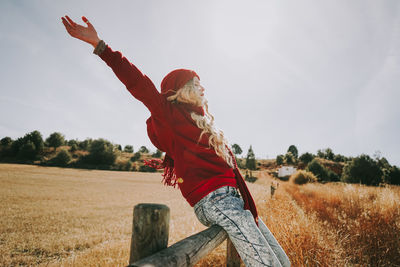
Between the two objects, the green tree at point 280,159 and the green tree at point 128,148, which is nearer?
the green tree at point 128,148

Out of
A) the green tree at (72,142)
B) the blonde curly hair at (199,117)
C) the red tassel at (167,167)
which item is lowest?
the red tassel at (167,167)

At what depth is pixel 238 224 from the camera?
1.22 m

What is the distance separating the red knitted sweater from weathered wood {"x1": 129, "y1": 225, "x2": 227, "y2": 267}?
26 cm

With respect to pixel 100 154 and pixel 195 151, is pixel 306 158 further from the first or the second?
pixel 195 151

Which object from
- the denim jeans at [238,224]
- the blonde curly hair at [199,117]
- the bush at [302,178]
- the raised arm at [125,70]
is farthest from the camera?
the bush at [302,178]

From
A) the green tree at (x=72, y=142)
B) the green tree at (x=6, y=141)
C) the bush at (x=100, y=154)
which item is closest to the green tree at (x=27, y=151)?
the green tree at (x=6, y=141)

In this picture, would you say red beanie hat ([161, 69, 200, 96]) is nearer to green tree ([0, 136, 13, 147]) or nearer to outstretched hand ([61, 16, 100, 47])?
outstretched hand ([61, 16, 100, 47])

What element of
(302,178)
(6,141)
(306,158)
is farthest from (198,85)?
(306,158)

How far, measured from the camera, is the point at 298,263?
2.48 metres

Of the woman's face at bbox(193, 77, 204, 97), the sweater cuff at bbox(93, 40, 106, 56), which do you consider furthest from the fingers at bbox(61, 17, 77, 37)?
the woman's face at bbox(193, 77, 204, 97)

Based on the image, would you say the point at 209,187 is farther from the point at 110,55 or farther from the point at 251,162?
the point at 251,162

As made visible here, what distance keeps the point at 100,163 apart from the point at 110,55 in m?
40.8

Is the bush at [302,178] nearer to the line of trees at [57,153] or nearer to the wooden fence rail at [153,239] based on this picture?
the wooden fence rail at [153,239]

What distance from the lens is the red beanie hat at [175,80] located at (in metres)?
1.61
